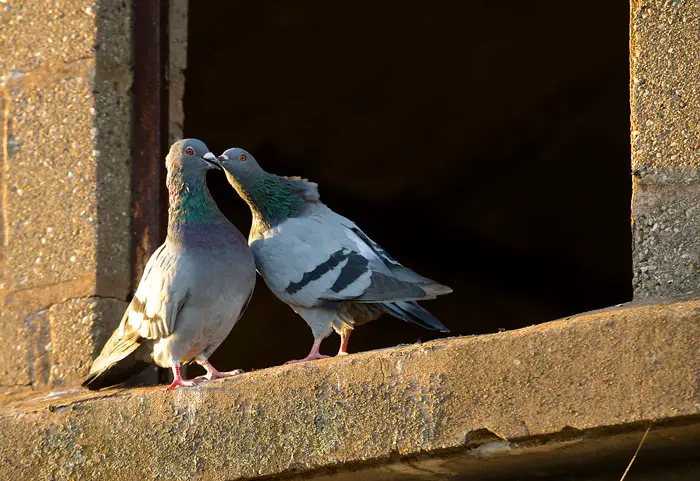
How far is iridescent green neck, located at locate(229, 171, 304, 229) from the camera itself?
4.85 meters

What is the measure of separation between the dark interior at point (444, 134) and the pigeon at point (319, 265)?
2446mm

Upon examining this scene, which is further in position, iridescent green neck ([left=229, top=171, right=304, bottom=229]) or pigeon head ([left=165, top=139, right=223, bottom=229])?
iridescent green neck ([left=229, top=171, right=304, bottom=229])

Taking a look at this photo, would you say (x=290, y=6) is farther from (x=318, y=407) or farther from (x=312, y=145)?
(x=318, y=407)

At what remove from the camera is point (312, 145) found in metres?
8.51

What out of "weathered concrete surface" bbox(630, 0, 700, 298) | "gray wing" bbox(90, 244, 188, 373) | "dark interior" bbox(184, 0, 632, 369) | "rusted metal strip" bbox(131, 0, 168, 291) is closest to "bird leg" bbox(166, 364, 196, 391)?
"gray wing" bbox(90, 244, 188, 373)

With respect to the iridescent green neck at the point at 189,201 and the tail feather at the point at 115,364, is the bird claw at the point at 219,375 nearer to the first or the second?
the tail feather at the point at 115,364

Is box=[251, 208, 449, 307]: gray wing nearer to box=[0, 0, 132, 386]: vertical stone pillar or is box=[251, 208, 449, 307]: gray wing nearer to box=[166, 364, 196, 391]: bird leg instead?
box=[166, 364, 196, 391]: bird leg

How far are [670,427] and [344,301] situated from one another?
1583 mm

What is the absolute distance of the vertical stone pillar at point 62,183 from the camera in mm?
4793

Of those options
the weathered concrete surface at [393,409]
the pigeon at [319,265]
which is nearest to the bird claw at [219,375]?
→ the weathered concrete surface at [393,409]

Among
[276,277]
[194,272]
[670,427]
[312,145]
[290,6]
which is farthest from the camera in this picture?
[312,145]

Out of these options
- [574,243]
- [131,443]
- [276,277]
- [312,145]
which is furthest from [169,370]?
[574,243]

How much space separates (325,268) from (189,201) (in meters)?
0.54

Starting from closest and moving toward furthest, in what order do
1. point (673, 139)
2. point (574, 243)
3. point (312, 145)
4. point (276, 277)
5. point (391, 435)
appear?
point (391, 435), point (673, 139), point (276, 277), point (312, 145), point (574, 243)
